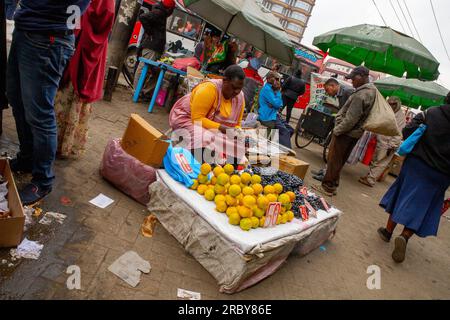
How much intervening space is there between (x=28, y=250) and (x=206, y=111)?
84.4 inches

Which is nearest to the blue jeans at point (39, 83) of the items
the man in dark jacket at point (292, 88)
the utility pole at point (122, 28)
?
the utility pole at point (122, 28)

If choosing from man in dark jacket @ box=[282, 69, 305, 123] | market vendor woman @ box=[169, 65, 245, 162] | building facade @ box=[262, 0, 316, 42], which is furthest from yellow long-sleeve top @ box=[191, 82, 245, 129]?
building facade @ box=[262, 0, 316, 42]

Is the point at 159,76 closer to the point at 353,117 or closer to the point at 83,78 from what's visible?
the point at 83,78

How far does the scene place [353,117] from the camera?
4.96 m

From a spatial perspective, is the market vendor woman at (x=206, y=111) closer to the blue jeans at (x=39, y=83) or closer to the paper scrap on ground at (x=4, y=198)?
the blue jeans at (x=39, y=83)

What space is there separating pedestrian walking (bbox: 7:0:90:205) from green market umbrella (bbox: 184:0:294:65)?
4.40m

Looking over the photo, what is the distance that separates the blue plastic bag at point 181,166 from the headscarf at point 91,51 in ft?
3.18

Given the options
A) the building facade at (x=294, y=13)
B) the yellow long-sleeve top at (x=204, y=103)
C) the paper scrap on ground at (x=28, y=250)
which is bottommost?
the paper scrap on ground at (x=28, y=250)

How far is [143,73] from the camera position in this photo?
6.70 m

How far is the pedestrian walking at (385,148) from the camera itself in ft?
23.2

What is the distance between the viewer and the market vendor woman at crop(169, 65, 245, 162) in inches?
137

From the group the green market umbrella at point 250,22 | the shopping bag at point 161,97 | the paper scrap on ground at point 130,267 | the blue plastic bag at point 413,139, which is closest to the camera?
the paper scrap on ground at point 130,267

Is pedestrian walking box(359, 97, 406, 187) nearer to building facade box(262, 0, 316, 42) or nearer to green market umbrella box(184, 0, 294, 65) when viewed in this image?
green market umbrella box(184, 0, 294, 65)
